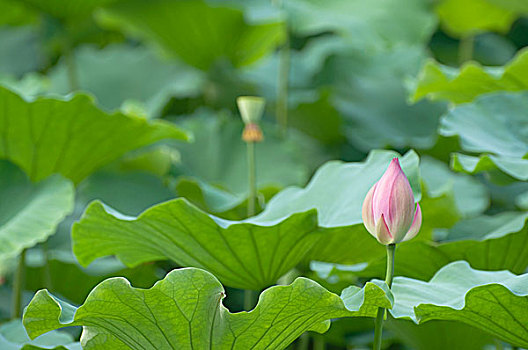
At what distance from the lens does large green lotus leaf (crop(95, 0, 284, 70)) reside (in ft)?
4.75

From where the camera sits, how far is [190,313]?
1.84ft

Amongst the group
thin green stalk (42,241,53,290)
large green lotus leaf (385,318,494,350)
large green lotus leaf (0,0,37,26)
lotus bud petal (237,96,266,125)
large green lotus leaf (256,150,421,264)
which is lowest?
Result: thin green stalk (42,241,53,290)

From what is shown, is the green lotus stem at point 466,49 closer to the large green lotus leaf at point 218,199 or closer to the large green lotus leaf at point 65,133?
the large green lotus leaf at point 218,199

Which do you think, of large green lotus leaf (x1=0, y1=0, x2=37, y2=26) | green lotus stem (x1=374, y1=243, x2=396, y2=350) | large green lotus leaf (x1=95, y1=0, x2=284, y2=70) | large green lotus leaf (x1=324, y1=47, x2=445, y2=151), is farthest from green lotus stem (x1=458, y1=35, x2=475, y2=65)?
green lotus stem (x1=374, y1=243, x2=396, y2=350)

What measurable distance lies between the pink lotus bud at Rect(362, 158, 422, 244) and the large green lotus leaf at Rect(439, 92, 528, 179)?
0.30 metres

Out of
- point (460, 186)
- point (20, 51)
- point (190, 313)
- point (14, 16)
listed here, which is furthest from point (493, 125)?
point (20, 51)

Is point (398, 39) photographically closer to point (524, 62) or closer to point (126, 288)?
point (524, 62)

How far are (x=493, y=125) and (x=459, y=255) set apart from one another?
182 mm

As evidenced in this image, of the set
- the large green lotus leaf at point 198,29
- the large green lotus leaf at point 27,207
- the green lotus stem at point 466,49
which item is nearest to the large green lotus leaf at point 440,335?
the large green lotus leaf at point 27,207

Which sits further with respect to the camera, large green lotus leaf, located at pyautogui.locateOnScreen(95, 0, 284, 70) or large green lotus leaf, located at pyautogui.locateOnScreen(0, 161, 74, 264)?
large green lotus leaf, located at pyautogui.locateOnScreen(95, 0, 284, 70)

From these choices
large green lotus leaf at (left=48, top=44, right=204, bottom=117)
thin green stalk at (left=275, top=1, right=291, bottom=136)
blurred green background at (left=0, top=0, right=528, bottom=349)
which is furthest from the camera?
large green lotus leaf at (left=48, top=44, right=204, bottom=117)

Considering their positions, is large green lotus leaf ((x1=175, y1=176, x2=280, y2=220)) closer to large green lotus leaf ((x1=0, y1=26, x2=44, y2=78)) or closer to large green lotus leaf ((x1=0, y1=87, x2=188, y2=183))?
large green lotus leaf ((x1=0, y1=87, x2=188, y2=183))

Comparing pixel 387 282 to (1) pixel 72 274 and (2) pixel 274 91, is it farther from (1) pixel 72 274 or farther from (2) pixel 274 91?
(2) pixel 274 91

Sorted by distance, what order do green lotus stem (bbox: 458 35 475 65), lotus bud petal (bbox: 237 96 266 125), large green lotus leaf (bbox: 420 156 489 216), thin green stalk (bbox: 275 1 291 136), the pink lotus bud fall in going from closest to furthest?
the pink lotus bud
lotus bud petal (bbox: 237 96 266 125)
large green lotus leaf (bbox: 420 156 489 216)
thin green stalk (bbox: 275 1 291 136)
green lotus stem (bbox: 458 35 475 65)
